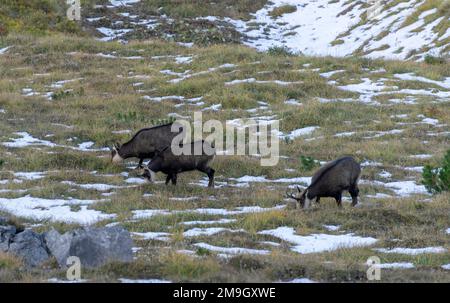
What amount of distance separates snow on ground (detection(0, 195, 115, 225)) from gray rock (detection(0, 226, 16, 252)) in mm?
1820

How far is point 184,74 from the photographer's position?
1188 inches

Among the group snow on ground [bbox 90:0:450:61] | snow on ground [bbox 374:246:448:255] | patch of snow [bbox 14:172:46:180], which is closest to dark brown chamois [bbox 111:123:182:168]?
patch of snow [bbox 14:172:46:180]

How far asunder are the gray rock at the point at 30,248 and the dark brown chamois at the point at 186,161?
586 cm

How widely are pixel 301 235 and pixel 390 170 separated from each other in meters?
6.64

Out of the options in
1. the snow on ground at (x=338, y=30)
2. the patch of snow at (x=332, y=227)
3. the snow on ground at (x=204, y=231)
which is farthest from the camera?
the snow on ground at (x=338, y=30)

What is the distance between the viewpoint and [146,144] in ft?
60.6

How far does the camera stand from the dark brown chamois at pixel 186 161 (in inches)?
652

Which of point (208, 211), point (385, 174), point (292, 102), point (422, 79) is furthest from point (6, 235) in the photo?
point (422, 79)

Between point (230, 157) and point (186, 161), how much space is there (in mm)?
2849

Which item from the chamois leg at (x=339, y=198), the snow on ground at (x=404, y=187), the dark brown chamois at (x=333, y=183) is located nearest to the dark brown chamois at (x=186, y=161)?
the dark brown chamois at (x=333, y=183)

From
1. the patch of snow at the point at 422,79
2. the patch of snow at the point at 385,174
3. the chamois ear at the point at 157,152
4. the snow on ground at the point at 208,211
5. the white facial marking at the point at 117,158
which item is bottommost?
the snow on ground at the point at 208,211

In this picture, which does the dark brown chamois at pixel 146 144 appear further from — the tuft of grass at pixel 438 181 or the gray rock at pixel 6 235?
the gray rock at pixel 6 235
